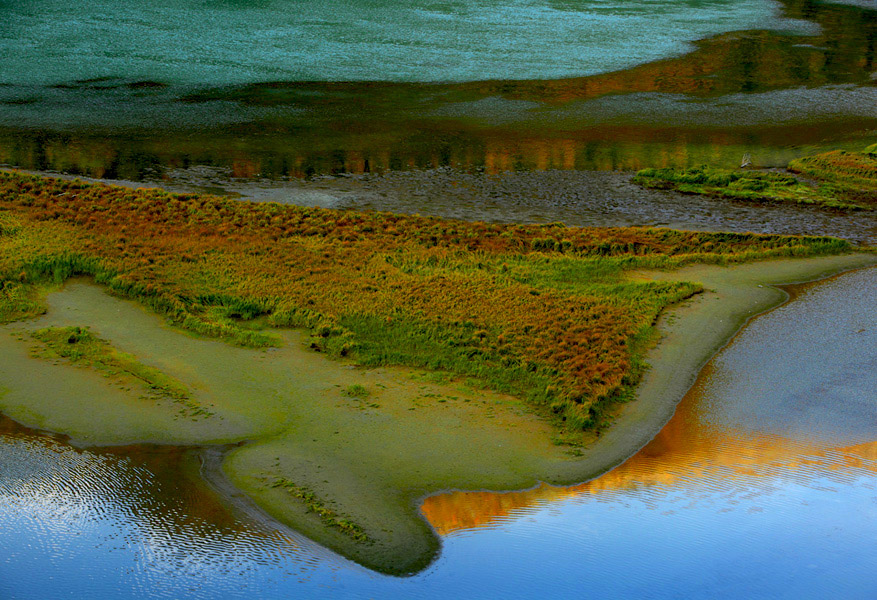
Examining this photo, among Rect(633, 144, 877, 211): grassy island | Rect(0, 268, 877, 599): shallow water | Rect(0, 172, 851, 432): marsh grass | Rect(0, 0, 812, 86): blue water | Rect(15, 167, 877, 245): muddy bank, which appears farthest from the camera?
Rect(0, 0, 812, 86): blue water

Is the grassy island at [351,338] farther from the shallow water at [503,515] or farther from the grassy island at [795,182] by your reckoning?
the grassy island at [795,182]

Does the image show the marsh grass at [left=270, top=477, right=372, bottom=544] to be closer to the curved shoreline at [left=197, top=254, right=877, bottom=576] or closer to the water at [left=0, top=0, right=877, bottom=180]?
the curved shoreline at [left=197, top=254, right=877, bottom=576]

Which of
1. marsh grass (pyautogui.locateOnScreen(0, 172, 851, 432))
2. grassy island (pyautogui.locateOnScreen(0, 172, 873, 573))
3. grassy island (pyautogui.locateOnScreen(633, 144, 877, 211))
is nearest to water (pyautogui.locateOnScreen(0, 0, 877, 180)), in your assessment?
grassy island (pyautogui.locateOnScreen(633, 144, 877, 211))

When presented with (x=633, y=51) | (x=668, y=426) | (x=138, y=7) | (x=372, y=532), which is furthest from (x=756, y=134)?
(x=138, y=7)

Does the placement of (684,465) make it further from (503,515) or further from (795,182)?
(795,182)

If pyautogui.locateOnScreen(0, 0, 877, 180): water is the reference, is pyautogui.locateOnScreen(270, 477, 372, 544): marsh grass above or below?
below

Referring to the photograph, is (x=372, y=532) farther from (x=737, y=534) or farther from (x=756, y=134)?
(x=756, y=134)
